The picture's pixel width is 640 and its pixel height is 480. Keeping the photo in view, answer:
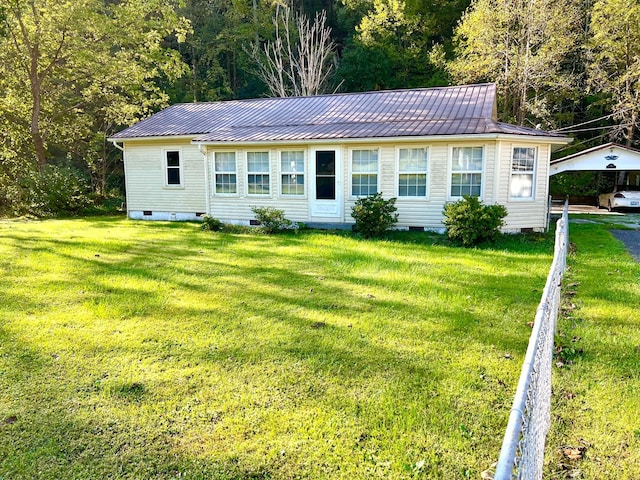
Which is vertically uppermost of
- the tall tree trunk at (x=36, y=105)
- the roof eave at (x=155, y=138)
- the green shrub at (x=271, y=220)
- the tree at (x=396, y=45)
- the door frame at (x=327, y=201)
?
the tree at (x=396, y=45)

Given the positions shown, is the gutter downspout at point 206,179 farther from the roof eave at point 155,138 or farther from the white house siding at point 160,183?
the roof eave at point 155,138

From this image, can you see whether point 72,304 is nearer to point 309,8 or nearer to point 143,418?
point 143,418

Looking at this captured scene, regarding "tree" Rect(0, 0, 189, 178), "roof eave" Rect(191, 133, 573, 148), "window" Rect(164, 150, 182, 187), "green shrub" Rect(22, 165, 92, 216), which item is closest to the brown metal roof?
"roof eave" Rect(191, 133, 573, 148)

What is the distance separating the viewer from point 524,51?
2186 cm

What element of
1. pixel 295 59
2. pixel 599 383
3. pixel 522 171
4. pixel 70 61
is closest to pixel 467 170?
pixel 522 171

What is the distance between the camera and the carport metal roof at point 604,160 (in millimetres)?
15250

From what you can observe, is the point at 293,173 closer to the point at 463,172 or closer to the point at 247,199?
the point at 247,199

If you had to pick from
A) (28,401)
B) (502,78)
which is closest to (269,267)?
(28,401)

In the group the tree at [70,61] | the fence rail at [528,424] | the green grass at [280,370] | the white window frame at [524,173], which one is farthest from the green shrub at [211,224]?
the fence rail at [528,424]

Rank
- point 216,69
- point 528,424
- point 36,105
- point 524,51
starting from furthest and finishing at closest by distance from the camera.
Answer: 1. point 216,69
2. point 524,51
3. point 36,105
4. point 528,424

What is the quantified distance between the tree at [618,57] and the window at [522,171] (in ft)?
43.2

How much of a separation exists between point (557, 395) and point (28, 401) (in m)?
4.27

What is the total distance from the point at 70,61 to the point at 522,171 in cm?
1849

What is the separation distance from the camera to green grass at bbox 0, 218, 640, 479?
9.60 feet
